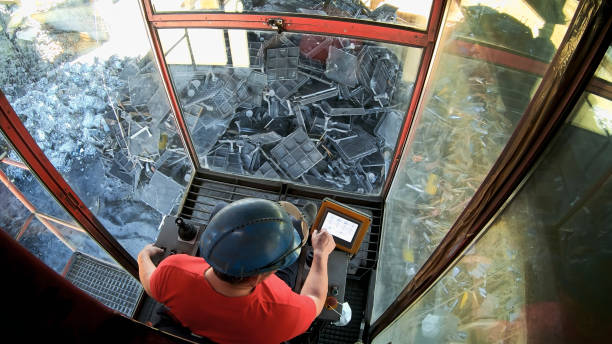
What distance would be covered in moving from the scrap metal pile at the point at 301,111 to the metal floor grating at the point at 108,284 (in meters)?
1.26

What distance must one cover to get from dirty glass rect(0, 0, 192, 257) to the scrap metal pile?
12.9 inches

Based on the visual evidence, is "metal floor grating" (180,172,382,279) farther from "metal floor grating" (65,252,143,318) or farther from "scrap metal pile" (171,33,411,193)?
"metal floor grating" (65,252,143,318)

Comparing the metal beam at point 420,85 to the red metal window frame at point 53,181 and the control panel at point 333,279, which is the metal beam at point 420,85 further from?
the red metal window frame at point 53,181

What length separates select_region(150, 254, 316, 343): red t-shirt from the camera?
65.1 inches

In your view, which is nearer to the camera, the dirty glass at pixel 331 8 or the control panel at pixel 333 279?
the control panel at pixel 333 279

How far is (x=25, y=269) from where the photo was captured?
0.87 meters

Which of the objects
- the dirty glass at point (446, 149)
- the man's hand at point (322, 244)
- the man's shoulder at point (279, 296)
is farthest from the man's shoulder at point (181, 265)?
the dirty glass at point (446, 149)

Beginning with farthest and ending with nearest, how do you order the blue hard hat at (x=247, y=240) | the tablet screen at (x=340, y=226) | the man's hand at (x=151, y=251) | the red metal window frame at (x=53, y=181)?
the tablet screen at (x=340, y=226), the man's hand at (x=151, y=251), the red metal window frame at (x=53, y=181), the blue hard hat at (x=247, y=240)

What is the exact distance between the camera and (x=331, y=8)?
2.64 metres

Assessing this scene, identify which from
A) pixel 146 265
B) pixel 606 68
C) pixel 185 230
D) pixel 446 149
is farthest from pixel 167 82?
pixel 606 68

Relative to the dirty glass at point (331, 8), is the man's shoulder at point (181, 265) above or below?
below

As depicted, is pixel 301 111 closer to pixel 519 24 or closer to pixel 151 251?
pixel 151 251

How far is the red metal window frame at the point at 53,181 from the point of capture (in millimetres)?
1981

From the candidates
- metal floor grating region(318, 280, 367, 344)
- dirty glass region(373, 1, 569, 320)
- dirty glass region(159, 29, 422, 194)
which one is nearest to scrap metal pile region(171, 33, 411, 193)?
dirty glass region(159, 29, 422, 194)
